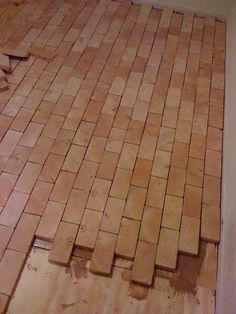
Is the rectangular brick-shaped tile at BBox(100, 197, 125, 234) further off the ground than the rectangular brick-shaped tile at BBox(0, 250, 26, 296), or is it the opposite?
the rectangular brick-shaped tile at BBox(100, 197, 125, 234)

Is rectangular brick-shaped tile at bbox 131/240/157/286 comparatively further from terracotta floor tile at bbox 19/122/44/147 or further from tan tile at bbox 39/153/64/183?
terracotta floor tile at bbox 19/122/44/147

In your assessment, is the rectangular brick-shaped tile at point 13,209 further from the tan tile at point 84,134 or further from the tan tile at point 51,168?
the tan tile at point 84,134

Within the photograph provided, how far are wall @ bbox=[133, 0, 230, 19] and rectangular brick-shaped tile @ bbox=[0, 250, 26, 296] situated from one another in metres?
1.98

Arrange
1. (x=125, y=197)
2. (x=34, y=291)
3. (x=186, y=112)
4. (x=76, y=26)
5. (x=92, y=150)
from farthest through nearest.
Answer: (x=76, y=26), (x=186, y=112), (x=92, y=150), (x=125, y=197), (x=34, y=291)

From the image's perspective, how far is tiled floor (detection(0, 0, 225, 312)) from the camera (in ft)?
4.13

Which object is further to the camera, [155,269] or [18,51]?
[18,51]

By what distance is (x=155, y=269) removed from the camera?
1.21 m

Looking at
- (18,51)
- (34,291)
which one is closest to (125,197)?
(34,291)

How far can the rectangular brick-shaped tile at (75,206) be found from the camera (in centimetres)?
129

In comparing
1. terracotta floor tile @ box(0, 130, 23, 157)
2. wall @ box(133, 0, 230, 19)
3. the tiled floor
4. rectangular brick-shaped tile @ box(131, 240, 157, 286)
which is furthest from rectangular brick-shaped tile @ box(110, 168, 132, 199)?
wall @ box(133, 0, 230, 19)

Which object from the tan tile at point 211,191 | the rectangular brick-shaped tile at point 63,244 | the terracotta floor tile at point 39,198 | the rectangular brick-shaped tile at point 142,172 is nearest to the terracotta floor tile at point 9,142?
the terracotta floor tile at point 39,198

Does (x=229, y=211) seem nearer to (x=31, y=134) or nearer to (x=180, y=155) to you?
(x=180, y=155)

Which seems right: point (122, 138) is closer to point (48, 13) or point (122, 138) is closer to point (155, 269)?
point (155, 269)

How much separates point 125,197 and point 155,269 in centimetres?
29
